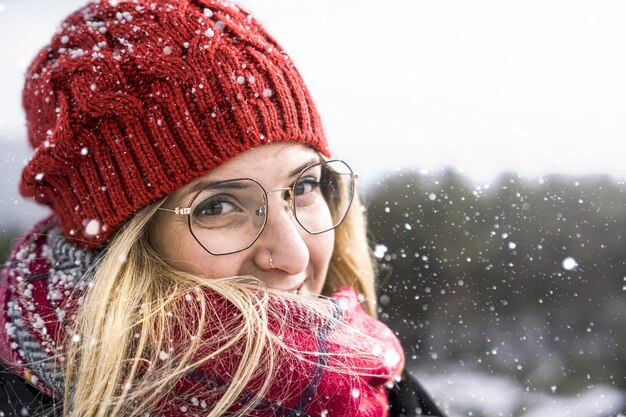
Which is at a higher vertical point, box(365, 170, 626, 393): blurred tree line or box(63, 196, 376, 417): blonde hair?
box(63, 196, 376, 417): blonde hair

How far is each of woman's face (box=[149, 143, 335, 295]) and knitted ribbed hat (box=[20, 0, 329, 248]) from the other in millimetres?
47

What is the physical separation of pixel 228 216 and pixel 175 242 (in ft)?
0.61

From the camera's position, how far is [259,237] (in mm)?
1693

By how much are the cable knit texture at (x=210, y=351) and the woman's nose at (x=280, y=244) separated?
0.11 meters

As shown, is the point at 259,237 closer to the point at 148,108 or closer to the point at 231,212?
the point at 231,212

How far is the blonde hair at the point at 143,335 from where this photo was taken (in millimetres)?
1486

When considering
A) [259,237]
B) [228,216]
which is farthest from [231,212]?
[259,237]

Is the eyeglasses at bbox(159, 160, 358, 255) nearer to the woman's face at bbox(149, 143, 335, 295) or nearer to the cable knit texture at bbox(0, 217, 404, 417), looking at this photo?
the woman's face at bbox(149, 143, 335, 295)

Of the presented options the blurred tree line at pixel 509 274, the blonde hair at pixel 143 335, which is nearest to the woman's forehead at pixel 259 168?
the blonde hair at pixel 143 335

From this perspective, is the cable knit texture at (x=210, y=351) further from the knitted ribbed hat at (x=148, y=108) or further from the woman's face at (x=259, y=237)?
the knitted ribbed hat at (x=148, y=108)

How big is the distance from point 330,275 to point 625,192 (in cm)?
286

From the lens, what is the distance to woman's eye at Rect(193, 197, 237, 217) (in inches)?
65.4

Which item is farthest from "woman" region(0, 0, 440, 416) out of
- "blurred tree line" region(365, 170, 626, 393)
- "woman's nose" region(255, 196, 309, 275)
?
"blurred tree line" region(365, 170, 626, 393)

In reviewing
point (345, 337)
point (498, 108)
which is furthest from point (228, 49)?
point (498, 108)
